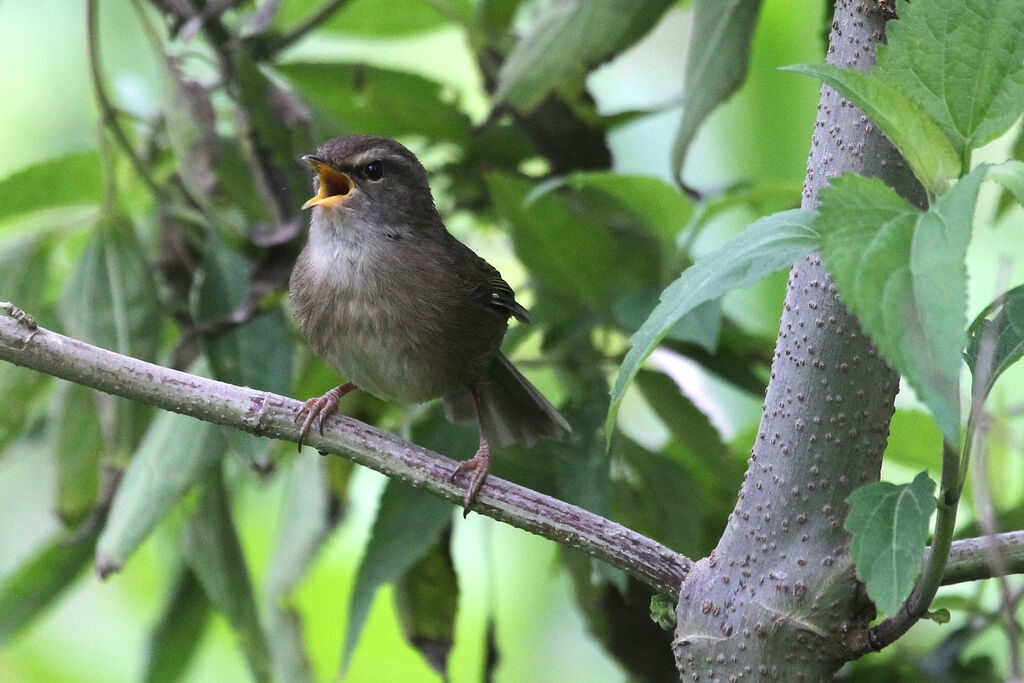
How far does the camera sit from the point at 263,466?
2.97m

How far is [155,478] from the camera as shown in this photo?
9.62ft

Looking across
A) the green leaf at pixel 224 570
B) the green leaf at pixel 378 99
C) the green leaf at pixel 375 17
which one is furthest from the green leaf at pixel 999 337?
the green leaf at pixel 375 17

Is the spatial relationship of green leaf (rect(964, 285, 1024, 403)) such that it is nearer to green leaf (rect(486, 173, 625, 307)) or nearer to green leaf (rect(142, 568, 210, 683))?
green leaf (rect(486, 173, 625, 307))

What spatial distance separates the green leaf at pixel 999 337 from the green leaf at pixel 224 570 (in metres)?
2.41

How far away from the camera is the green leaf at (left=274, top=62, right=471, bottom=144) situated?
3631mm

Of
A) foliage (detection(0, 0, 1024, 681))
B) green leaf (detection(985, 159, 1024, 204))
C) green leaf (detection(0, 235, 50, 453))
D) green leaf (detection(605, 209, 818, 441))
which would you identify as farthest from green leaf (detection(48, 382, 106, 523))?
green leaf (detection(985, 159, 1024, 204))

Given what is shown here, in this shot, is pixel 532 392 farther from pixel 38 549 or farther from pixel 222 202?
pixel 38 549

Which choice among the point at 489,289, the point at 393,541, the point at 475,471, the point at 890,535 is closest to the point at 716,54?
Answer: the point at 489,289

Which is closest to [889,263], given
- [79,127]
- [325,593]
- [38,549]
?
[38,549]

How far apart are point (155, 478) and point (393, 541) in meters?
0.67

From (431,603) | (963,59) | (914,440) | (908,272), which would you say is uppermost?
(963,59)

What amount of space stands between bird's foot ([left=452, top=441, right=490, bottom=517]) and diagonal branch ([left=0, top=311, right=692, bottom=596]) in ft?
0.05

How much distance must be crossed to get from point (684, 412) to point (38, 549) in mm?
2201

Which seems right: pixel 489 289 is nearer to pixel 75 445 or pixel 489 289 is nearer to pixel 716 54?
pixel 716 54
